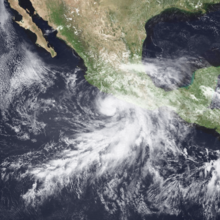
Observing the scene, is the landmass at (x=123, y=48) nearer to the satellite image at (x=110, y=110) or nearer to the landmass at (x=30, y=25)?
the satellite image at (x=110, y=110)

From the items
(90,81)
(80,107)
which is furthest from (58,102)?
(90,81)

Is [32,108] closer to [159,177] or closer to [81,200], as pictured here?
[81,200]

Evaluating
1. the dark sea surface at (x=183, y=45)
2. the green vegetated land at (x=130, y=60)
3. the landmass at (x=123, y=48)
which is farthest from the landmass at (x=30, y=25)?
the dark sea surface at (x=183, y=45)

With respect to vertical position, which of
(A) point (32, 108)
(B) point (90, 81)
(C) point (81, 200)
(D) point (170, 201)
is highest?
(B) point (90, 81)

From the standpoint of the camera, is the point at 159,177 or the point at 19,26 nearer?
the point at 159,177

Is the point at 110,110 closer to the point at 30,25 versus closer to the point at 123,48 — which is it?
the point at 123,48

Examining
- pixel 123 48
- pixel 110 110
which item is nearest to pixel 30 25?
pixel 123 48

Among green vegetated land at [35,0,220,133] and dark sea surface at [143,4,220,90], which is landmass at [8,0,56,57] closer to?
green vegetated land at [35,0,220,133]
